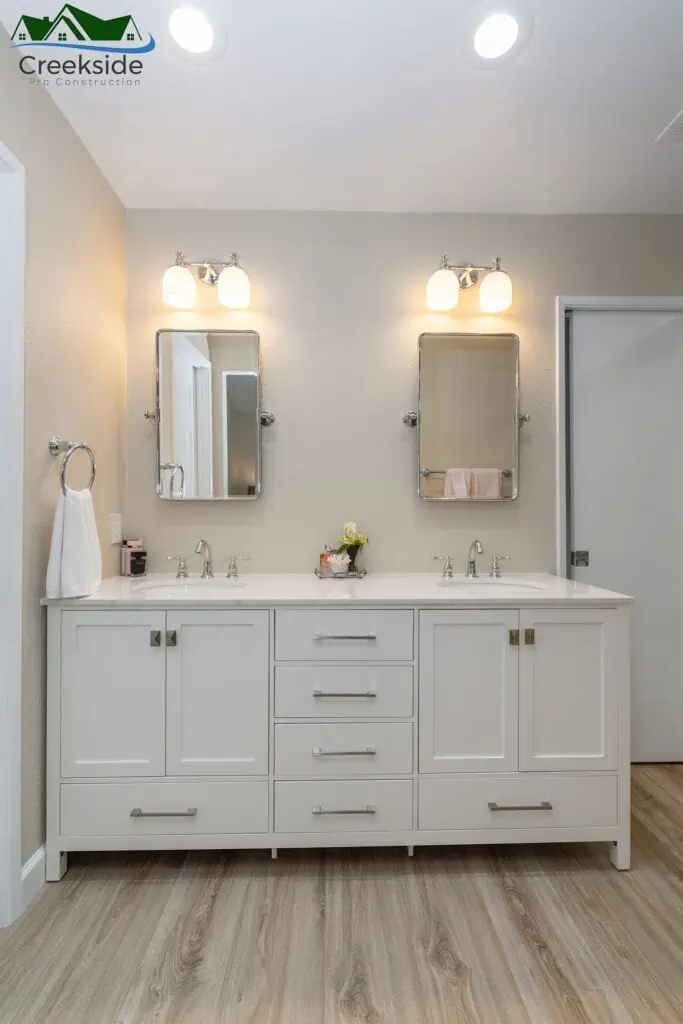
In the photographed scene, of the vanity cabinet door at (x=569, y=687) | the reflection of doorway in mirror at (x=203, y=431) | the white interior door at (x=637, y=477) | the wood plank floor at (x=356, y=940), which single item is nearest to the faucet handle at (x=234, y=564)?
the reflection of doorway in mirror at (x=203, y=431)

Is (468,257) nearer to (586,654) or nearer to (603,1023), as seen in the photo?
(586,654)

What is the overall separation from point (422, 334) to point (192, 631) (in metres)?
1.50

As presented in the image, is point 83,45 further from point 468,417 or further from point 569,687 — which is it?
point 569,687

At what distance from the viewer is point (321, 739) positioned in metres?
1.86

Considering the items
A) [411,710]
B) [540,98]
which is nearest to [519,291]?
[540,98]

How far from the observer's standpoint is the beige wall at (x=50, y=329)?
5.69 feet

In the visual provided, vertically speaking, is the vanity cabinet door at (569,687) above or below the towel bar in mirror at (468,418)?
below

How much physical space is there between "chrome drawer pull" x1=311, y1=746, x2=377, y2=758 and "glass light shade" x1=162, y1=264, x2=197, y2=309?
178 cm

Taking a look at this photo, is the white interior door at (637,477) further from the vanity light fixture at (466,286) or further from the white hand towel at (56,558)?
the white hand towel at (56,558)

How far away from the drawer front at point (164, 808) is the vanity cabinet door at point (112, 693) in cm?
6

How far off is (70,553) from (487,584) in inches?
59.5

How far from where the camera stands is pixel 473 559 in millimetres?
2451

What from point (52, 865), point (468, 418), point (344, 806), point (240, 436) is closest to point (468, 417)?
point (468, 418)

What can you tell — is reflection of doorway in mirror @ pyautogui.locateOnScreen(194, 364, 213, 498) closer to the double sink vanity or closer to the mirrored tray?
the mirrored tray
